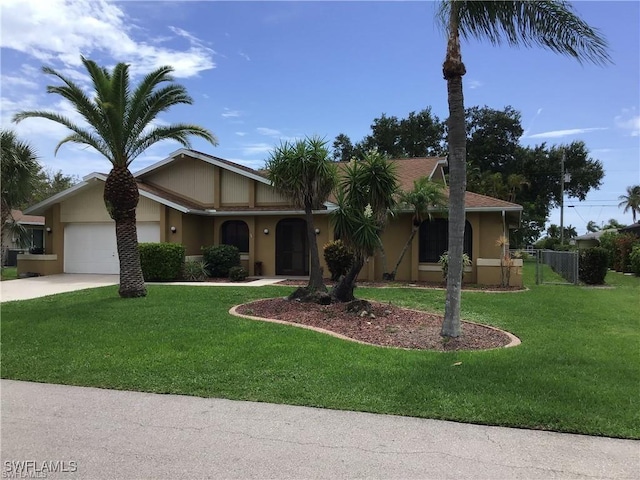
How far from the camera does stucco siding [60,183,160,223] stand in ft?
66.0

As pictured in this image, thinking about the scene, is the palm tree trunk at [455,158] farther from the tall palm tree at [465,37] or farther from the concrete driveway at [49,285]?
the concrete driveway at [49,285]

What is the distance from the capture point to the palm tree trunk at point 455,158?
7457mm

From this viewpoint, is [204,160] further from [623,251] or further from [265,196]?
[623,251]

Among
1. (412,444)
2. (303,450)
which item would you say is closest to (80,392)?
(303,450)

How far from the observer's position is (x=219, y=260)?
729 inches

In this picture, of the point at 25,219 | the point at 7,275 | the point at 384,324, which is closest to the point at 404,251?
the point at 384,324

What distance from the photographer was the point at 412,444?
160 inches

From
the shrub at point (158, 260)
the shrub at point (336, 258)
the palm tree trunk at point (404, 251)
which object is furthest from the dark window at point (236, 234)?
the palm tree trunk at point (404, 251)

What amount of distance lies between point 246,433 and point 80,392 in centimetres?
235

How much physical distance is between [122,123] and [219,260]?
7.23m

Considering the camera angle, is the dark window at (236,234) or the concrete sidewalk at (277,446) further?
the dark window at (236,234)

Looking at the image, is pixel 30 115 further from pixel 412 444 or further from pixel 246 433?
pixel 412 444

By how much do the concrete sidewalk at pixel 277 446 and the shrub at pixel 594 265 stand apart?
15536 mm

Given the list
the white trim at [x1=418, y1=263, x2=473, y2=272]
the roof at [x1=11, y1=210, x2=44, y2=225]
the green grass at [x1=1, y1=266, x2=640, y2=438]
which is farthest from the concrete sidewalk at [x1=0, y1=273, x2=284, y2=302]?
the roof at [x1=11, y1=210, x2=44, y2=225]
